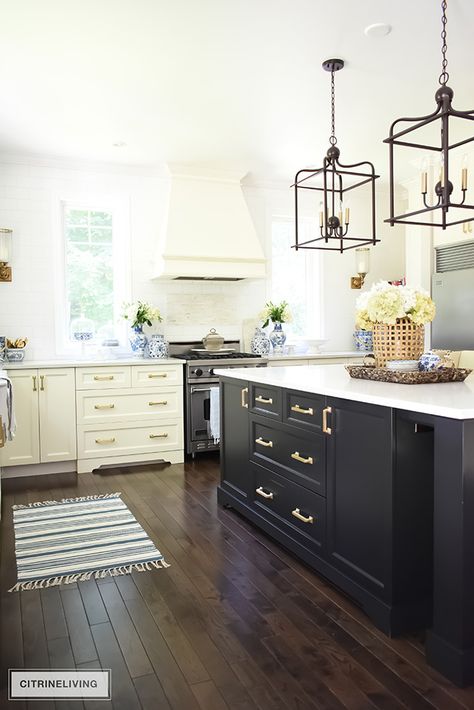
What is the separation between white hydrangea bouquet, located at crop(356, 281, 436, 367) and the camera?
2.82 meters

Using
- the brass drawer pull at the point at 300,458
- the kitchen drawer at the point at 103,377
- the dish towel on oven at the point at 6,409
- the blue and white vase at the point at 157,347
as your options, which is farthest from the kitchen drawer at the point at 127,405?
the brass drawer pull at the point at 300,458

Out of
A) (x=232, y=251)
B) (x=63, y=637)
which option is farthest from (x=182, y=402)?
(x=63, y=637)

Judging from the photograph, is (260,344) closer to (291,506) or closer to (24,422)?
(24,422)

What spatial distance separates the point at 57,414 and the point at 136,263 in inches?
68.4

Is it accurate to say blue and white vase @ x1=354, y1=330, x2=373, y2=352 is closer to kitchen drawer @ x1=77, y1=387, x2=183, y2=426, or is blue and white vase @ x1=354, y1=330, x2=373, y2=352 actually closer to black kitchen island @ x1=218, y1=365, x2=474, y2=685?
kitchen drawer @ x1=77, y1=387, x2=183, y2=426

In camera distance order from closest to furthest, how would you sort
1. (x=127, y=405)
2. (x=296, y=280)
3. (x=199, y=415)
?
(x=127, y=405)
(x=199, y=415)
(x=296, y=280)

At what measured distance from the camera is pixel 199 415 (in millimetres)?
5227

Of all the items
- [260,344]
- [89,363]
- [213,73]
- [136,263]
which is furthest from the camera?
[260,344]

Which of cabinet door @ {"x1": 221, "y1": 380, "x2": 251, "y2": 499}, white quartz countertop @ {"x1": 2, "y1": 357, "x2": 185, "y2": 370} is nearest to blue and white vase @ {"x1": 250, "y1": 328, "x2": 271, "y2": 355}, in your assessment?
white quartz countertop @ {"x1": 2, "y1": 357, "x2": 185, "y2": 370}

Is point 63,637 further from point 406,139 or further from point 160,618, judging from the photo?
point 406,139

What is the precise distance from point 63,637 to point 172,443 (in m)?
2.99

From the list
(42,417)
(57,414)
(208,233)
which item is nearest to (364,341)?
(208,233)

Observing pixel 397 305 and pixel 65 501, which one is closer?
pixel 397 305

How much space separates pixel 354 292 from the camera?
6664 mm
